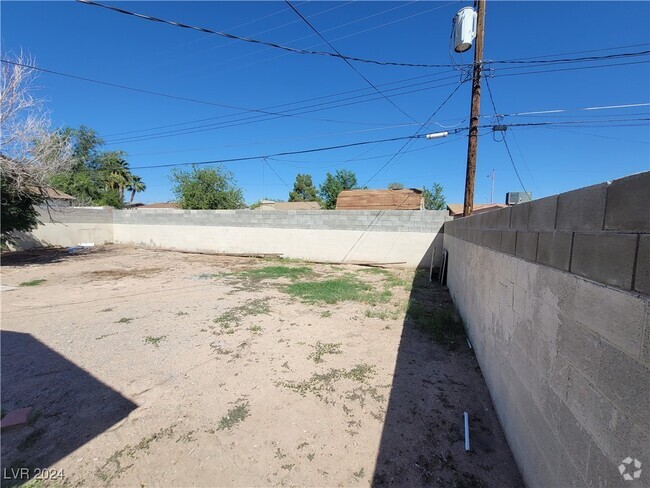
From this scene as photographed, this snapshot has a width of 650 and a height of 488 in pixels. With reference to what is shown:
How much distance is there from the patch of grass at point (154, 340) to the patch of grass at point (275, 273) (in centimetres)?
431

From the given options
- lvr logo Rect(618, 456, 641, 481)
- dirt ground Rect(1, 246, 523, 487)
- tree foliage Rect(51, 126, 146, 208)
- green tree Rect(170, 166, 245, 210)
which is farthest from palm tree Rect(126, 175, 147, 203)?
lvr logo Rect(618, 456, 641, 481)

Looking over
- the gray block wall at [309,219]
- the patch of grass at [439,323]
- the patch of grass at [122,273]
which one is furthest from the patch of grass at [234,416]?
the gray block wall at [309,219]

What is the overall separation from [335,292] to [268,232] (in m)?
6.79

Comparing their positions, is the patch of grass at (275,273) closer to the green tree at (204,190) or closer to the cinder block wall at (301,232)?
the cinder block wall at (301,232)

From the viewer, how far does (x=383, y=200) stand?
1315cm

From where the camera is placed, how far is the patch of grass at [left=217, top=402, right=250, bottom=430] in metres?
2.39

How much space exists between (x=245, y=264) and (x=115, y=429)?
357 inches

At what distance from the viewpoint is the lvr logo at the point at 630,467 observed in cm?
84

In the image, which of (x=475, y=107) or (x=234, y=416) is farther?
(x=475, y=107)

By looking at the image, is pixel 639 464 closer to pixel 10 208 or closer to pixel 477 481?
pixel 477 481

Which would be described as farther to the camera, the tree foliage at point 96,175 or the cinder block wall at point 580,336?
the tree foliage at point 96,175

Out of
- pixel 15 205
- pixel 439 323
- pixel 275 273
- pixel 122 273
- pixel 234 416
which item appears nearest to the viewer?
pixel 234 416

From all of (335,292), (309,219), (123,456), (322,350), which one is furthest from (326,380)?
(309,219)

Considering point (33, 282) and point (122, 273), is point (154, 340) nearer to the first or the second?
point (33, 282)
